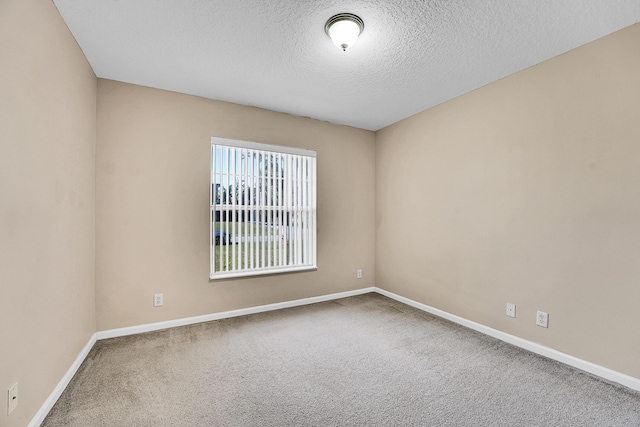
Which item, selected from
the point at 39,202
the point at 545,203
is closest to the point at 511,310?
the point at 545,203

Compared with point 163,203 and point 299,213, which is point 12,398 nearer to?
point 163,203

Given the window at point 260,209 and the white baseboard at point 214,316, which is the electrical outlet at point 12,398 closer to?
the white baseboard at point 214,316

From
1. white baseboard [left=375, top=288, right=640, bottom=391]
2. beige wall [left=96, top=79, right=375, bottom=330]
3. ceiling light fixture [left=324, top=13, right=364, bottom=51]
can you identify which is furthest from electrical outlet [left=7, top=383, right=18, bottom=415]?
white baseboard [left=375, top=288, right=640, bottom=391]

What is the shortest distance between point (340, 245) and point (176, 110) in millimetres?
2677

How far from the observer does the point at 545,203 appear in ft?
7.87

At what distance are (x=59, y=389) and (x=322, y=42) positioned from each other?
120 inches

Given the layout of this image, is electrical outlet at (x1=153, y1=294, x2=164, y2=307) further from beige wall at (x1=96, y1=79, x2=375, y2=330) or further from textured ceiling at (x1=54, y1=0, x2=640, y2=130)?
textured ceiling at (x1=54, y1=0, x2=640, y2=130)

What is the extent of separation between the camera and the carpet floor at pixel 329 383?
5.48 ft

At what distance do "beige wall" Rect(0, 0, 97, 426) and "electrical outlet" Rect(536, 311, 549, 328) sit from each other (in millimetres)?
3552

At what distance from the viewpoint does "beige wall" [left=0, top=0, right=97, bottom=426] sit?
136cm

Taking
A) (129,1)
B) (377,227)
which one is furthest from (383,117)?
(129,1)

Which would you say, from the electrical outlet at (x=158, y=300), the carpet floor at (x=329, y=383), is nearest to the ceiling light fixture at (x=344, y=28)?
the carpet floor at (x=329, y=383)

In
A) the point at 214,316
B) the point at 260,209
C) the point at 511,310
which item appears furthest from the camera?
the point at 260,209

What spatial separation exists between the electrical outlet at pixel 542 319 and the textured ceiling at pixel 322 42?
7.14 feet
